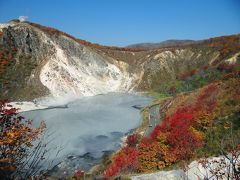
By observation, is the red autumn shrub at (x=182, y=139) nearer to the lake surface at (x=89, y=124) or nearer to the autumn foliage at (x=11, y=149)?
the lake surface at (x=89, y=124)

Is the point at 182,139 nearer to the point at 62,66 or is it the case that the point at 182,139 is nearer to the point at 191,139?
the point at 191,139

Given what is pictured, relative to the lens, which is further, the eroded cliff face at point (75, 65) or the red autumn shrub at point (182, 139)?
the eroded cliff face at point (75, 65)

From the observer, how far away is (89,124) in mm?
58406

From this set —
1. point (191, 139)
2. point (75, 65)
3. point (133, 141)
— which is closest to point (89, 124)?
point (133, 141)

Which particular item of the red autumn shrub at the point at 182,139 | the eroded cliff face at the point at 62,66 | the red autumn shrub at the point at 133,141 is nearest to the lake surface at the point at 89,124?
the red autumn shrub at the point at 133,141

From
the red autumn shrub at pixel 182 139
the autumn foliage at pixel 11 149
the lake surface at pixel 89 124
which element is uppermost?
the autumn foliage at pixel 11 149

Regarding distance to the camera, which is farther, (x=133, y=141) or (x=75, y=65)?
(x=75, y=65)

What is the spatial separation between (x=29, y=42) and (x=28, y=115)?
40.4 metres

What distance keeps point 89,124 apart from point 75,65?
51.0 meters

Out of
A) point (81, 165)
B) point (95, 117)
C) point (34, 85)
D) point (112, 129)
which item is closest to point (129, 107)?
point (95, 117)

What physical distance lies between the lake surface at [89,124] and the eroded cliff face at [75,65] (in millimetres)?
11181

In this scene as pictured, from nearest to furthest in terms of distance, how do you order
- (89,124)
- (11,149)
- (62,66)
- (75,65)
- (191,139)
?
(11,149) → (191,139) → (89,124) → (62,66) → (75,65)

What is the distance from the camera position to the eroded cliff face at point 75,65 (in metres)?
88.0

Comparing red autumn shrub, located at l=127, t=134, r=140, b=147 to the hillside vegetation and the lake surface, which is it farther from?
the hillside vegetation
